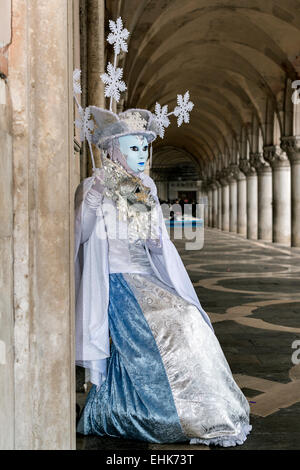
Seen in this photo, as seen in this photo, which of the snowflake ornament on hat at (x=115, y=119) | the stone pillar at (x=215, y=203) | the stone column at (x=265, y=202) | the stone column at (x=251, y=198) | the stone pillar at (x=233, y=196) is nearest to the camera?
the snowflake ornament on hat at (x=115, y=119)

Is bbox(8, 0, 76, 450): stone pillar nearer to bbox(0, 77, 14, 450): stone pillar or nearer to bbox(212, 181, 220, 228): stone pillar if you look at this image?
bbox(0, 77, 14, 450): stone pillar

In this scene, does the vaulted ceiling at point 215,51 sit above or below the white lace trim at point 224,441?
above

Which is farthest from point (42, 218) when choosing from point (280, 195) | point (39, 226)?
point (280, 195)

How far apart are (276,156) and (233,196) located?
37.5 feet

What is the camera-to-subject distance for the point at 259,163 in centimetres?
2483

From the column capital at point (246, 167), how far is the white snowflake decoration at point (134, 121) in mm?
24105

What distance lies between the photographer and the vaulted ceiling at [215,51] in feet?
51.5

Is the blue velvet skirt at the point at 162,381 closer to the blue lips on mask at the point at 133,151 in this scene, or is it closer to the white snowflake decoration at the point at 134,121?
the blue lips on mask at the point at 133,151

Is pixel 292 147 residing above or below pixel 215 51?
below

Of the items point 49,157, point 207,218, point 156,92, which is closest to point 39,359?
point 49,157

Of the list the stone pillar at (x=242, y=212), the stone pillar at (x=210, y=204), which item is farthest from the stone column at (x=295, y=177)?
the stone pillar at (x=210, y=204)

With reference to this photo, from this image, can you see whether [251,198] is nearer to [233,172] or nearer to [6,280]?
[233,172]

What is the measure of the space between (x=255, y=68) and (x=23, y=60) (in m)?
19.9

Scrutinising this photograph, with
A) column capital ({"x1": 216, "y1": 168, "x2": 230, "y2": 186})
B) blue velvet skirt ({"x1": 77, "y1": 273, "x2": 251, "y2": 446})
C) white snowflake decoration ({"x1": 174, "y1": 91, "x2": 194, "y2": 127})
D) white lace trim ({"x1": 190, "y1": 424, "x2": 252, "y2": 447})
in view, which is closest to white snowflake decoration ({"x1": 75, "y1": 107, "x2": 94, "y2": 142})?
white snowflake decoration ({"x1": 174, "y1": 91, "x2": 194, "y2": 127})
